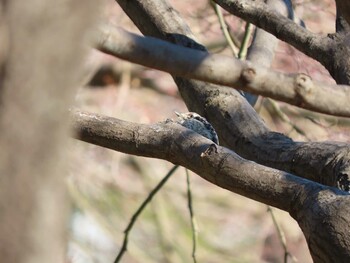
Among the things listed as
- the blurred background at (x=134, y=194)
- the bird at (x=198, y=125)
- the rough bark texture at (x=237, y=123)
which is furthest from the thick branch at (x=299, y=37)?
the blurred background at (x=134, y=194)

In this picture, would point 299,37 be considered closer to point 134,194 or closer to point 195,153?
point 195,153

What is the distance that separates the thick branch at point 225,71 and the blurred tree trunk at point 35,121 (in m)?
0.35

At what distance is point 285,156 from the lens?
229cm

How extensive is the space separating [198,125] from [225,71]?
109 centimetres

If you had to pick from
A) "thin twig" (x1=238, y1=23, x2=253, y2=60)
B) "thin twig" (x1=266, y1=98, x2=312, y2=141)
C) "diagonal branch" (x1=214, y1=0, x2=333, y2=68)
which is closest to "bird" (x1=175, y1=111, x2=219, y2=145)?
"diagonal branch" (x1=214, y1=0, x2=333, y2=68)

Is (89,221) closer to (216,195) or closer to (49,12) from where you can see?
(216,195)

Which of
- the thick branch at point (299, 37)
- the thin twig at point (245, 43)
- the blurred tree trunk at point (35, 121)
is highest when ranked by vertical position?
the blurred tree trunk at point (35, 121)

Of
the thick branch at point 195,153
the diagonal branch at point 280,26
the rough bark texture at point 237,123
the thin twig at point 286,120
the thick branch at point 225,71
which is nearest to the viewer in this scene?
the thick branch at point 225,71

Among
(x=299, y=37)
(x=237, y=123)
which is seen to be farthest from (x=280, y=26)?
(x=237, y=123)

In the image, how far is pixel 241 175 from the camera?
196 cm

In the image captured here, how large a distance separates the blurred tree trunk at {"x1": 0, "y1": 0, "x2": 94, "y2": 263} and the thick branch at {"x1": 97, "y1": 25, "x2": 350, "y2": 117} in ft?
1.15

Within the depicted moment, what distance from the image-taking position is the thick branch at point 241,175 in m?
1.82

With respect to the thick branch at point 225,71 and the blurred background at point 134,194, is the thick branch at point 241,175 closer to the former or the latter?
the thick branch at point 225,71

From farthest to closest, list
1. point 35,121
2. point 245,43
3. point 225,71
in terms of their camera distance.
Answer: point 245,43, point 225,71, point 35,121
